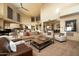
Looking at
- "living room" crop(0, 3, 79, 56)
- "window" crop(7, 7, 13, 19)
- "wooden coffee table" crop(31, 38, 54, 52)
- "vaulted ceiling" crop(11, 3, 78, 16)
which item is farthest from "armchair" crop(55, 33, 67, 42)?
"window" crop(7, 7, 13, 19)

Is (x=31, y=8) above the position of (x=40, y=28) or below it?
above

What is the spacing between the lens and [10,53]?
1.99m

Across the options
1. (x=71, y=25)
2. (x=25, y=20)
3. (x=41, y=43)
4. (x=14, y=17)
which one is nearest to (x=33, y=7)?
(x=25, y=20)

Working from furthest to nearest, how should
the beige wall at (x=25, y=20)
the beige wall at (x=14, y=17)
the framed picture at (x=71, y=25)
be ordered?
1. the beige wall at (x=25, y=20)
2. the framed picture at (x=71, y=25)
3. the beige wall at (x=14, y=17)

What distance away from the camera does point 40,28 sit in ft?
7.82

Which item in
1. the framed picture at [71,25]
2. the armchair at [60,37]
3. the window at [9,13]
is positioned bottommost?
the armchair at [60,37]

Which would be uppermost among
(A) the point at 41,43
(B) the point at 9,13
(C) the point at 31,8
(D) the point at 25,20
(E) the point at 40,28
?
(C) the point at 31,8

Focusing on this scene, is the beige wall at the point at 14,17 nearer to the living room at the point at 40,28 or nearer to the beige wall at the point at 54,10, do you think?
the living room at the point at 40,28

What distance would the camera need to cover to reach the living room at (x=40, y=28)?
2.14 m

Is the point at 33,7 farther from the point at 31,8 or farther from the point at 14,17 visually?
the point at 14,17

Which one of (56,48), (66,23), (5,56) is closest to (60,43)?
(56,48)

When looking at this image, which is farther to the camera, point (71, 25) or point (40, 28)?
point (40, 28)

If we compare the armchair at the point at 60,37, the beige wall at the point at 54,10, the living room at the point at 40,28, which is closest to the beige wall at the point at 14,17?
the living room at the point at 40,28

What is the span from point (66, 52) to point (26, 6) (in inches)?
58.5
